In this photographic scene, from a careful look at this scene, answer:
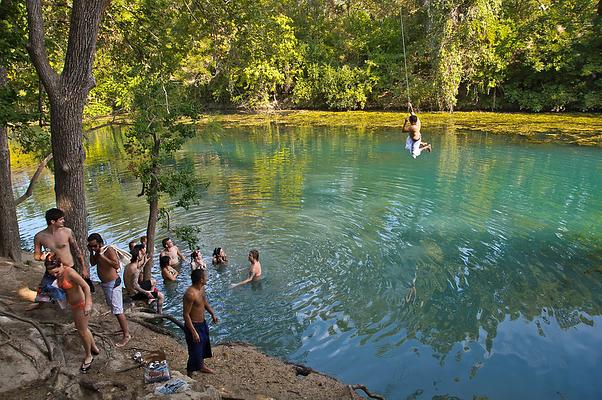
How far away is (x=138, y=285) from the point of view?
30.1 feet

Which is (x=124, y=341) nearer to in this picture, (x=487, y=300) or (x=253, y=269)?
(x=253, y=269)

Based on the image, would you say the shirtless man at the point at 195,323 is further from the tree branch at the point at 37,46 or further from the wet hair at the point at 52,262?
the tree branch at the point at 37,46

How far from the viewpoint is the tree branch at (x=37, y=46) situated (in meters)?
6.49

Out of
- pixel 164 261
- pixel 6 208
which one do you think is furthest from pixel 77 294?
pixel 6 208

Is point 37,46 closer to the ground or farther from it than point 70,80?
farther from it

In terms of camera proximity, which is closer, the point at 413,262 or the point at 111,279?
the point at 111,279

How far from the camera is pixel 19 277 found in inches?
328

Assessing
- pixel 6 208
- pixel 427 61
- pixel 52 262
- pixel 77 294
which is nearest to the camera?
pixel 52 262

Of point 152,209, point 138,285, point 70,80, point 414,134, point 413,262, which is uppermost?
point 70,80

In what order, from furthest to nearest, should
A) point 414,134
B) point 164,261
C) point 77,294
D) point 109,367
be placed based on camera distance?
point 414,134
point 164,261
point 109,367
point 77,294

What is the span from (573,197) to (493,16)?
25183 mm

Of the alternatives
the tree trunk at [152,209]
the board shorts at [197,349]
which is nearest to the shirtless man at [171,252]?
the tree trunk at [152,209]

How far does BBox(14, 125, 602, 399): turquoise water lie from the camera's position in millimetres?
7406

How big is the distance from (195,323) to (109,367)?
1.14 metres
